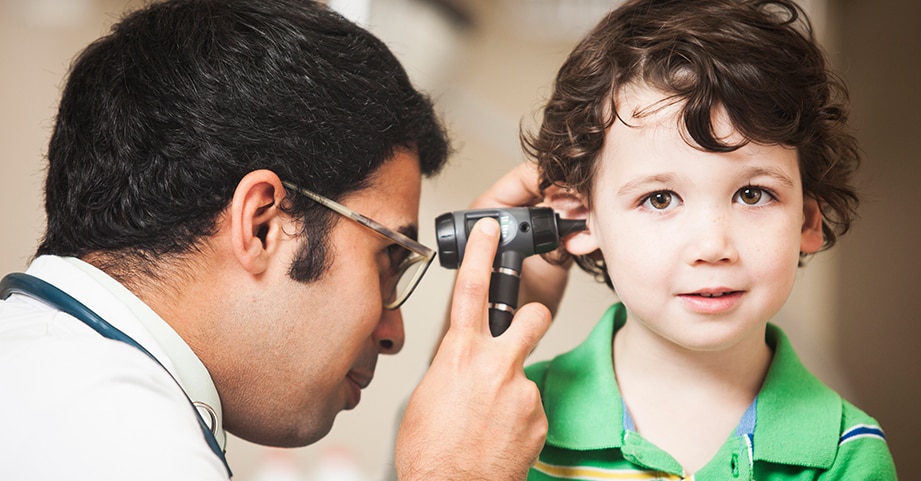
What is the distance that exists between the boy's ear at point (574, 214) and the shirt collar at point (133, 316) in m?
0.58

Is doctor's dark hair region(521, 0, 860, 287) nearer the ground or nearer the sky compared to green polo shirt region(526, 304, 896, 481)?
nearer the sky

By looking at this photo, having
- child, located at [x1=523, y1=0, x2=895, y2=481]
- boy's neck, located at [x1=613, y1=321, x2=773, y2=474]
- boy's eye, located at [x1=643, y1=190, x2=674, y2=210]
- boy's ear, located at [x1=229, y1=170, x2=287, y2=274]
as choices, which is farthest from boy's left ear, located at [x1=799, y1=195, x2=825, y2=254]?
boy's ear, located at [x1=229, y1=170, x2=287, y2=274]

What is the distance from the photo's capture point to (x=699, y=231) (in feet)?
3.68

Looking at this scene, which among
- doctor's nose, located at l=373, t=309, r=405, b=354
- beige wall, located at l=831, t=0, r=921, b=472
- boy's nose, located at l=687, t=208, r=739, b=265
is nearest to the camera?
boy's nose, located at l=687, t=208, r=739, b=265

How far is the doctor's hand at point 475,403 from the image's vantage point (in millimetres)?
1132

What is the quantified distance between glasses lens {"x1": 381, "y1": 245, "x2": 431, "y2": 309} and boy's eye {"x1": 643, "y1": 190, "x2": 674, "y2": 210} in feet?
1.31

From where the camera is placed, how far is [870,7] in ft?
6.07

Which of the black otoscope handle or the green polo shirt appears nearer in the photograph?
the green polo shirt

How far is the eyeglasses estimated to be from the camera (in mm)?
1376

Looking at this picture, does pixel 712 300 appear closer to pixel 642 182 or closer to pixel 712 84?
pixel 642 182

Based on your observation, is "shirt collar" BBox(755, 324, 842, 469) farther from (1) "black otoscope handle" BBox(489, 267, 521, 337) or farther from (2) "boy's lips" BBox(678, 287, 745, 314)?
(1) "black otoscope handle" BBox(489, 267, 521, 337)

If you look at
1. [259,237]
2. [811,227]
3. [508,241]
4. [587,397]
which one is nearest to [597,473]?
[587,397]

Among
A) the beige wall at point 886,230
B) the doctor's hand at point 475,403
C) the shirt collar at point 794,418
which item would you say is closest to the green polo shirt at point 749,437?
the shirt collar at point 794,418

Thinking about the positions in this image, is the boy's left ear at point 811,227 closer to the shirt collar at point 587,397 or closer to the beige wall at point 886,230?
the shirt collar at point 587,397
